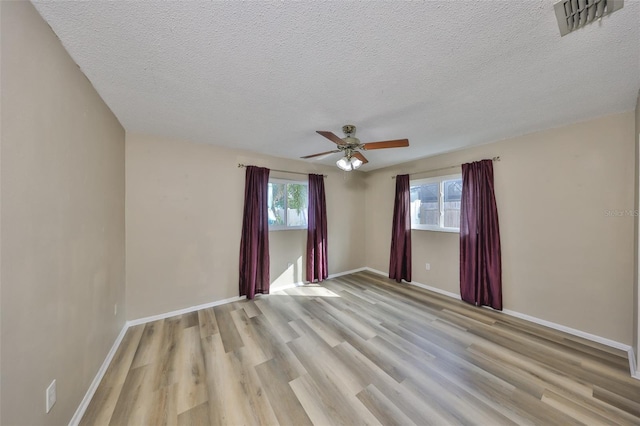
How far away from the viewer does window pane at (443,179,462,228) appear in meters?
3.46

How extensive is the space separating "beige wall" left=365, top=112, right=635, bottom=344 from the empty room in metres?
0.02

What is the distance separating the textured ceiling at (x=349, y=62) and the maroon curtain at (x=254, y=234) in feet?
3.75

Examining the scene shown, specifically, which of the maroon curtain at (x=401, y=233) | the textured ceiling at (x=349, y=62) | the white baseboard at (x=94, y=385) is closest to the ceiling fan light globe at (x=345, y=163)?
the textured ceiling at (x=349, y=62)

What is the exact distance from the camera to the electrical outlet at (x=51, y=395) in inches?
44.2

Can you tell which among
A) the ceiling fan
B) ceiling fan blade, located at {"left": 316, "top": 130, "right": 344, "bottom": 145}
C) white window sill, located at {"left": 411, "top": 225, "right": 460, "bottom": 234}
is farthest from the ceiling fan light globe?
white window sill, located at {"left": 411, "top": 225, "right": 460, "bottom": 234}

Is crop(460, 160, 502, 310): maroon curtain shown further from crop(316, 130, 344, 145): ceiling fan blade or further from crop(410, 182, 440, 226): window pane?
crop(316, 130, 344, 145): ceiling fan blade

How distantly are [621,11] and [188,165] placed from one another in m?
3.86

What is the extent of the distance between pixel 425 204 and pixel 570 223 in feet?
5.85

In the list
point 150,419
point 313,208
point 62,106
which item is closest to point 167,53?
point 62,106

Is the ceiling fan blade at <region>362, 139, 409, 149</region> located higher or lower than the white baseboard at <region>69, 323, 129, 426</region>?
higher

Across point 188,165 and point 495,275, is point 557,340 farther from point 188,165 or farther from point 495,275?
point 188,165

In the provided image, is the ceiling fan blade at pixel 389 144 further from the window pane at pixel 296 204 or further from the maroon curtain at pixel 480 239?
the window pane at pixel 296 204

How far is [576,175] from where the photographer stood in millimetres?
2365

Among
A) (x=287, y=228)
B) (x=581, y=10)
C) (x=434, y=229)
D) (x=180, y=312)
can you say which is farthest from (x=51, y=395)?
(x=434, y=229)
